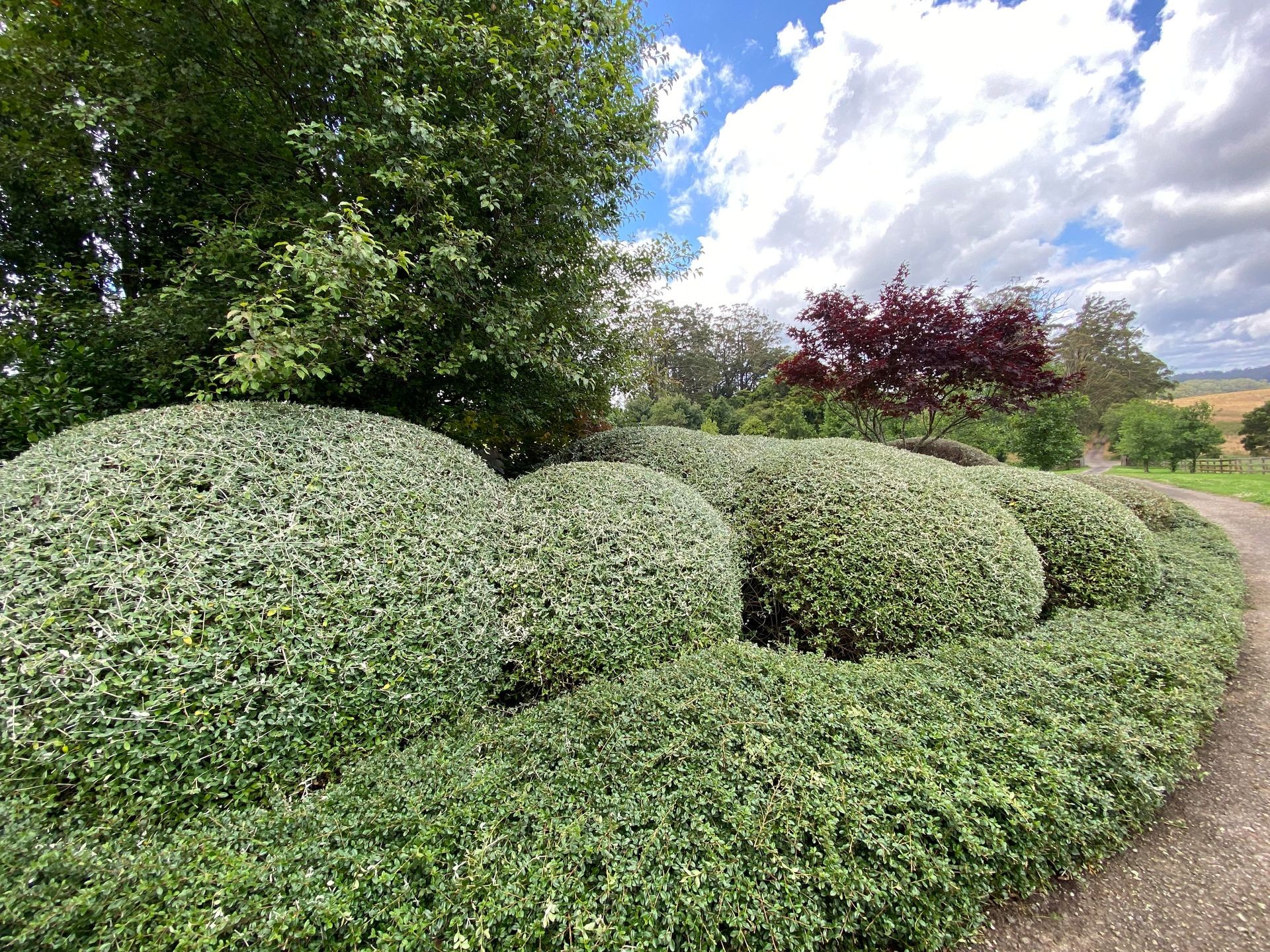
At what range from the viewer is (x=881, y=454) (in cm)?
405

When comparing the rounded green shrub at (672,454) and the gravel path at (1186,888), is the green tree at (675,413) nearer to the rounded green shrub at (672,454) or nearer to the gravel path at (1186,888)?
the rounded green shrub at (672,454)

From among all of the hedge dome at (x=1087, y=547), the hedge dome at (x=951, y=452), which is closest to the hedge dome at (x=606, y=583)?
the hedge dome at (x=1087, y=547)

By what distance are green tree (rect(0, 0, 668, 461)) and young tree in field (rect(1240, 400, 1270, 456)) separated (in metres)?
41.4

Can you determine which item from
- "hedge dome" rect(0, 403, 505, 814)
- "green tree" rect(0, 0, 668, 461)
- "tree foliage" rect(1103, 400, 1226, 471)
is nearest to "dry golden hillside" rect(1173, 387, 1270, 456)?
"tree foliage" rect(1103, 400, 1226, 471)

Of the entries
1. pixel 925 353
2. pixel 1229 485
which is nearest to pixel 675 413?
pixel 925 353

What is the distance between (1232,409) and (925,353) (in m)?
42.1

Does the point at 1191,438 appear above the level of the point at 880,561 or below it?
below

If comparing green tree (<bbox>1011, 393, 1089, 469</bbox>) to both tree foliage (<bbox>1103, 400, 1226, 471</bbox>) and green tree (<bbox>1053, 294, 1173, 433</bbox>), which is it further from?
green tree (<bbox>1053, 294, 1173, 433</bbox>)

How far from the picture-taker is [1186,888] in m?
1.77

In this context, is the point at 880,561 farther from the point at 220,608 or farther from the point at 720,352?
the point at 720,352

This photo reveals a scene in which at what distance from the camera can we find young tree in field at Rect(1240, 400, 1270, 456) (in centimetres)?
2553

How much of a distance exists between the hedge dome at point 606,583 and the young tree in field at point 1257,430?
135ft

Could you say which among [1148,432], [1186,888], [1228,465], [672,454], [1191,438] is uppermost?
[672,454]

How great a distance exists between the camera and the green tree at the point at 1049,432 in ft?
41.7
